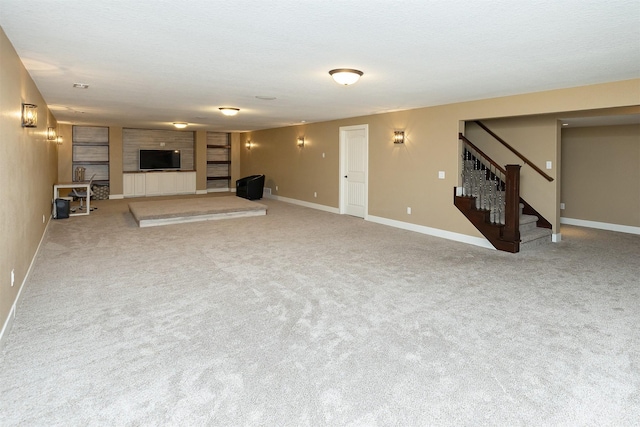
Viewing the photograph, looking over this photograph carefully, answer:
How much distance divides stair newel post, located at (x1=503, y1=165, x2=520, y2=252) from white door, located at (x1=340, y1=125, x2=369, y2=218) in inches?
131

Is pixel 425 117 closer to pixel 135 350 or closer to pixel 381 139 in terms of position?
pixel 381 139

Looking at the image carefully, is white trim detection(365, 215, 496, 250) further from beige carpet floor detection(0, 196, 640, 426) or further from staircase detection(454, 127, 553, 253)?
beige carpet floor detection(0, 196, 640, 426)

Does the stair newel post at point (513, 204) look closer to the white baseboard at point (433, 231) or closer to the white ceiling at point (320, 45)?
the white baseboard at point (433, 231)

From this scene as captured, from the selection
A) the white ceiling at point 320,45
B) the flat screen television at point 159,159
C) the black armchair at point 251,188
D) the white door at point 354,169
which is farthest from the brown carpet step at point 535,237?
the flat screen television at point 159,159

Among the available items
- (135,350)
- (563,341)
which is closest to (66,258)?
(135,350)

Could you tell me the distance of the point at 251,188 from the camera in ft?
39.8

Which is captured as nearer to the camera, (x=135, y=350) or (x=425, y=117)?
(x=135, y=350)

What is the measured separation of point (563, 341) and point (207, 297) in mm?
3097

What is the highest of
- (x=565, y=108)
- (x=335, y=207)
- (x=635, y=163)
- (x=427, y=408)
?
(x=565, y=108)

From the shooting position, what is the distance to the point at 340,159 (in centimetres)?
952

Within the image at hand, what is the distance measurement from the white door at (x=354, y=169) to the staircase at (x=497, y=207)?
230 centimetres

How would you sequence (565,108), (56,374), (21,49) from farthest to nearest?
(565,108)
(21,49)
(56,374)

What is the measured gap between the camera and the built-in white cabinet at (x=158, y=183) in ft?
41.7

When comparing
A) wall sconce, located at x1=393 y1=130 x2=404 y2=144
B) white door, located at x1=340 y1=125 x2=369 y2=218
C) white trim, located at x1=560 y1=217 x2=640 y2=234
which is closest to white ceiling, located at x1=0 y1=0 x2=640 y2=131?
wall sconce, located at x1=393 y1=130 x2=404 y2=144
